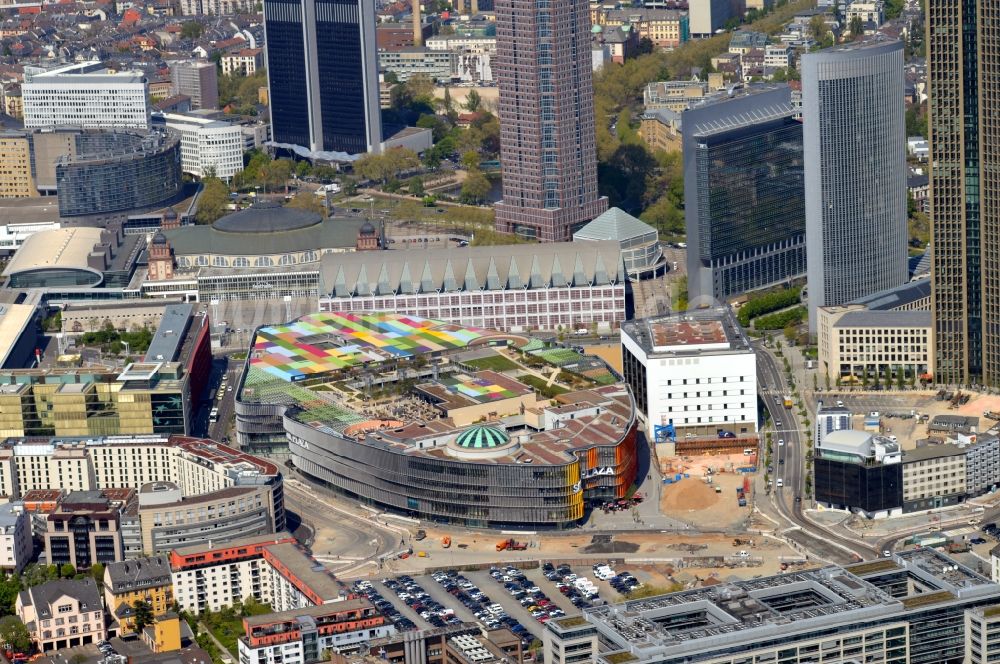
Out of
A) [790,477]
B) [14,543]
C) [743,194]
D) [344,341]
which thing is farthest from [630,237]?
[14,543]

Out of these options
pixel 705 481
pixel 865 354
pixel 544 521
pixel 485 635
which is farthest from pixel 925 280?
pixel 485 635

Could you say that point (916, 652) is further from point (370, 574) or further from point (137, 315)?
point (137, 315)

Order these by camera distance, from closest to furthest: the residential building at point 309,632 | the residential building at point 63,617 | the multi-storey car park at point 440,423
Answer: the residential building at point 309,632
the residential building at point 63,617
the multi-storey car park at point 440,423

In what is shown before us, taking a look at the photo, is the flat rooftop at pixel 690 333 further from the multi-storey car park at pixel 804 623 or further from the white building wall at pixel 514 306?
the multi-storey car park at pixel 804 623

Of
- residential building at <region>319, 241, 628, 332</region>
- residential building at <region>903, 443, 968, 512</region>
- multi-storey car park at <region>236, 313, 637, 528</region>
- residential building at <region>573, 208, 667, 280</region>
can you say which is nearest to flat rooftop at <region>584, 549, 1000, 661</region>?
residential building at <region>903, 443, 968, 512</region>

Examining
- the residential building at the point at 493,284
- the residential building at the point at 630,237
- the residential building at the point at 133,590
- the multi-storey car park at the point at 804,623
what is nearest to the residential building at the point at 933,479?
the multi-storey car park at the point at 804,623

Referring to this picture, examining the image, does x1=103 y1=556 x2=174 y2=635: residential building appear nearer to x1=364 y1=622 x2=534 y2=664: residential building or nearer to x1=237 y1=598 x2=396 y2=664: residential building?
x1=237 y1=598 x2=396 y2=664: residential building

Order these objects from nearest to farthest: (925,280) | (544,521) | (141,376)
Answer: (544,521)
(141,376)
(925,280)
